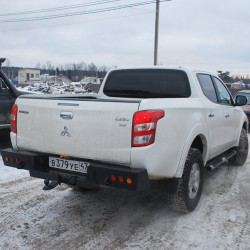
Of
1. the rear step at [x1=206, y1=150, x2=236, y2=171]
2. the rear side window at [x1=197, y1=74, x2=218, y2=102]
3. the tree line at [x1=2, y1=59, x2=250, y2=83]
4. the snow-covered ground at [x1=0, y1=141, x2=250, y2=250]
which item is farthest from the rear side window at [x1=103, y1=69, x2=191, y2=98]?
the tree line at [x1=2, y1=59, x2=250, y2=83]

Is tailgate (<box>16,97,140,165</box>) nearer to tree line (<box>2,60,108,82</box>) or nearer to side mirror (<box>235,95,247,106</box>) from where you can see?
side mirror (<box>235,95,247,106</box>)

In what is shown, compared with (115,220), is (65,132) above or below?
above

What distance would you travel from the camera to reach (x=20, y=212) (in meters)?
4.03

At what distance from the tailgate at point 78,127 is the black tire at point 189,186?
94 centimetres

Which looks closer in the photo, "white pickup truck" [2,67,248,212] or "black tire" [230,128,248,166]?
"white pickup truck" [2,67,248,212]

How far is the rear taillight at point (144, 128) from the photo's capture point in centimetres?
308

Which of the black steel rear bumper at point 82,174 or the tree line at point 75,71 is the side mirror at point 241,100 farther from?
the tree line at point 75,71

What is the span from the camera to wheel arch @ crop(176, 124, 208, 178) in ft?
11.6

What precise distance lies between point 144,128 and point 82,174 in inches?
35.1

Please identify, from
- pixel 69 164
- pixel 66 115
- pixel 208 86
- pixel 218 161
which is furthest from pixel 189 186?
pixel 66 115

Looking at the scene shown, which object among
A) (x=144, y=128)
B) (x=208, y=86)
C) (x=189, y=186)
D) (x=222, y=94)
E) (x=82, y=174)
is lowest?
(x=189, y=186)

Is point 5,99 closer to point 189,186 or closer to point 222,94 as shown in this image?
point 222,94

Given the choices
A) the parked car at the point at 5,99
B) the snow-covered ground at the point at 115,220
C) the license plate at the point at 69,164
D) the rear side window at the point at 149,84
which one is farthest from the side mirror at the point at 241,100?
the parked car at the point at 5,99

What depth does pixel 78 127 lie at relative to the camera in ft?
11.0
